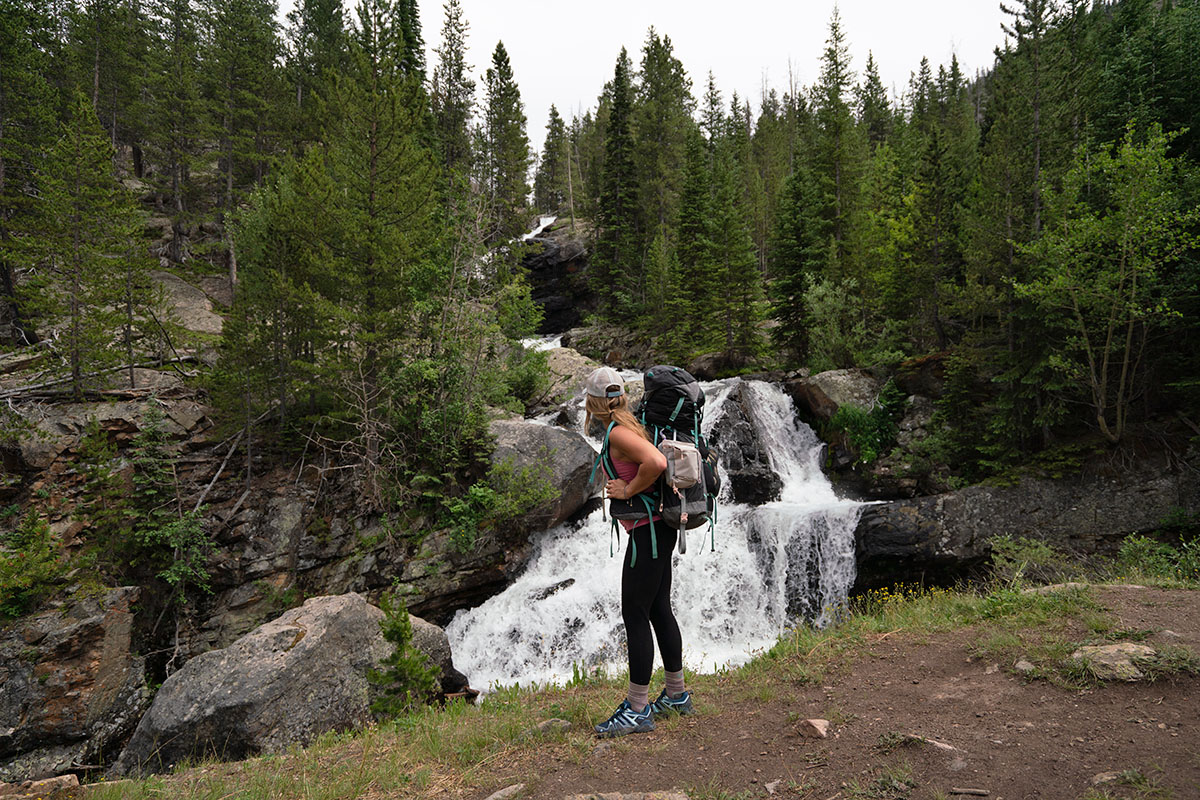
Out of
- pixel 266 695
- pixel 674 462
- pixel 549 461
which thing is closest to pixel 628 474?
pixel 674 462

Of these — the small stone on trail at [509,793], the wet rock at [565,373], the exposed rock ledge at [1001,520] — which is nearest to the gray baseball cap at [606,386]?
the small stone on trail at [509,793]

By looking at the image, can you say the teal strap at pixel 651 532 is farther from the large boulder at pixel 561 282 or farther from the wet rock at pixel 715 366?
the large boulder at pixel 561 282

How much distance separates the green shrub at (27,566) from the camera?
33.3ft

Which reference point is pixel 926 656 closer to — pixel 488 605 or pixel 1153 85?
pixel 488 605

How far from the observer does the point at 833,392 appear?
59.2ft

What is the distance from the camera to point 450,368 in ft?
48.8

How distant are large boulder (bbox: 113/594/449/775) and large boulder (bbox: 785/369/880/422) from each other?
1517 centimetres

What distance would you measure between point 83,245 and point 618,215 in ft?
85.8

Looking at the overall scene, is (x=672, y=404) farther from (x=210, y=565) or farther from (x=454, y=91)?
(x=454, y=91)

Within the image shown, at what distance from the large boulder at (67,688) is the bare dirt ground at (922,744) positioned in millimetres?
11248

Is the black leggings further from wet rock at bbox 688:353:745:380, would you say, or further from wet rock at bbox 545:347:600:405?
wet rock at bbox 688:353:745:380

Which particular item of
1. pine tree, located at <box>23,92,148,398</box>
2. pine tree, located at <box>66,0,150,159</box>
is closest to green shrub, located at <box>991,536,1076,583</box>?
pine tree, located at <box>23,92,148,398</box>

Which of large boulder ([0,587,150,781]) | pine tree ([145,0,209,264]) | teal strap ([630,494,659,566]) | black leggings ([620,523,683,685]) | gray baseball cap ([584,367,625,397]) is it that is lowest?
large boulder ([0,587,150,781])

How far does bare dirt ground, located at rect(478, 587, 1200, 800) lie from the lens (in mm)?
2959
